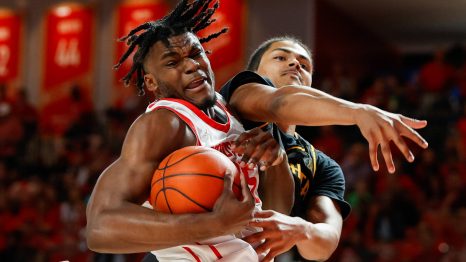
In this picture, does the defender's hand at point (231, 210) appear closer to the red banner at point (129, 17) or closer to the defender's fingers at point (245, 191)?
the defender's fingers at point (245, 191)

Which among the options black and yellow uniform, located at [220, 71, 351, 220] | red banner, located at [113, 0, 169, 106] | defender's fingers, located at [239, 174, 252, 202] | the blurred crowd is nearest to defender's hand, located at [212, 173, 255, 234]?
defender's fingers, located at [239, 174, 252, 202]

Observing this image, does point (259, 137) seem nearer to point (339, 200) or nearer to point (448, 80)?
point (339, 200)

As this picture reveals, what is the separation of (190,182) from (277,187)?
735 mm

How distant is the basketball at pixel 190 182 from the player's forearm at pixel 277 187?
568 mm

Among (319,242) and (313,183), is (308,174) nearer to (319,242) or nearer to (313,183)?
(313,183)

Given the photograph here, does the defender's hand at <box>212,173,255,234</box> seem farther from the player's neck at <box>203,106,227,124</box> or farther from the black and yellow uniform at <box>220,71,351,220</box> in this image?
the black and yellow uniform at <box>220,71,351,220</box>

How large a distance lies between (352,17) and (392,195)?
217 inches

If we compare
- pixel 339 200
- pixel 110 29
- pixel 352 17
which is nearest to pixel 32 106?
pixel 110 29

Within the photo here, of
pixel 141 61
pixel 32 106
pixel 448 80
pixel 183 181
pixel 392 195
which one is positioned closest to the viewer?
pixel 183 181

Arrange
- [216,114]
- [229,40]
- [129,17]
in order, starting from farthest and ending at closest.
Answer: [129,17] → [229,40] → [216,114]

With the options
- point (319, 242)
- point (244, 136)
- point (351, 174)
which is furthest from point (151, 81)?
point (351, 174)

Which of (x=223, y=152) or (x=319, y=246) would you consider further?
(x=319, y=246)

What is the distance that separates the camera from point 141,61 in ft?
11.1

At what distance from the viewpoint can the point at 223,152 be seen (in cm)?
322
